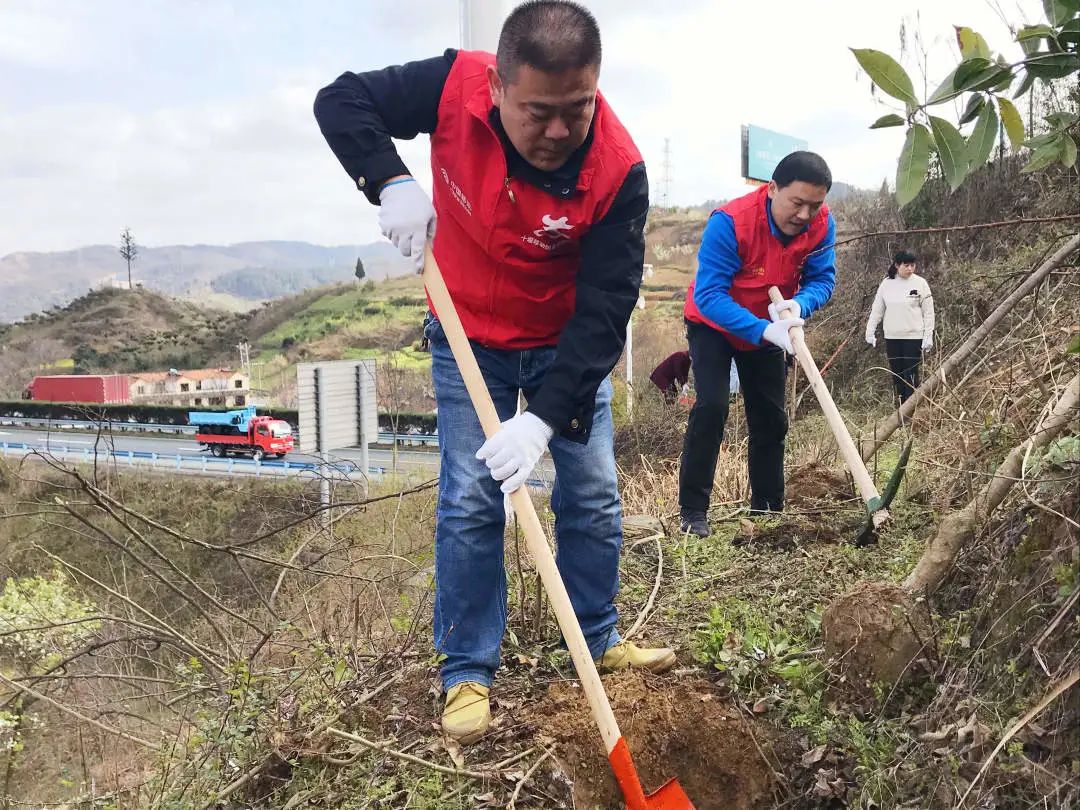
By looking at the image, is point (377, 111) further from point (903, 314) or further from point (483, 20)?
point (903, 314)

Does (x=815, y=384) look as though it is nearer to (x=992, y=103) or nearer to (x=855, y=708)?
(x=855, y=708)

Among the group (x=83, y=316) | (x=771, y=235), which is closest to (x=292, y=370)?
(x=83, y=316)

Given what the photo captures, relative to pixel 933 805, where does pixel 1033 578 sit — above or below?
above

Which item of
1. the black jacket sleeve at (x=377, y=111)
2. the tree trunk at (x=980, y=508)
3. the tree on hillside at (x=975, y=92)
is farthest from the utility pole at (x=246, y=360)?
the tree on hillside at (x=975, y=92)

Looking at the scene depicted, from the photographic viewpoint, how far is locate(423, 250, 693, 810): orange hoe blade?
6.08ft

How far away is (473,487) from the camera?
2.13 meters

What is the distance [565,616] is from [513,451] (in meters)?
0.42

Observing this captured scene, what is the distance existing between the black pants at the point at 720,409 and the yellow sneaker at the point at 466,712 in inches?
78.6

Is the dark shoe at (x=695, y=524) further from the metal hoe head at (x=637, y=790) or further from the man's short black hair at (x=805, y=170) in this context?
the metal hoe head at (x=637, y=790)

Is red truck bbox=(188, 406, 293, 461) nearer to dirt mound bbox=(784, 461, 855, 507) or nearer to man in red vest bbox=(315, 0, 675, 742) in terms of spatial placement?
dirt mound bbox=(784, 461, 855, 507)

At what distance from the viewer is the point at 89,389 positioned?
33469mm

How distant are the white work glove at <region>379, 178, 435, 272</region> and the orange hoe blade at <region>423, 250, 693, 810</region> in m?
0.12

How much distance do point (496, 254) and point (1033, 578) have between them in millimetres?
1445

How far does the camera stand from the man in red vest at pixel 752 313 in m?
3.67
